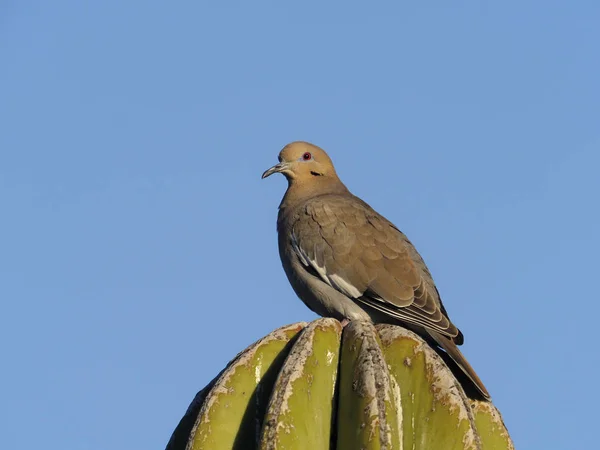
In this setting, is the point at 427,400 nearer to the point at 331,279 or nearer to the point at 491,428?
the point at 491,428

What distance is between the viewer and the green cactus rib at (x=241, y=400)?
376 cm

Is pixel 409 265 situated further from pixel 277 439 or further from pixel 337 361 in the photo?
pixel 277 439

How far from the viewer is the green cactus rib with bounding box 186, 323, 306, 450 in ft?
12.3

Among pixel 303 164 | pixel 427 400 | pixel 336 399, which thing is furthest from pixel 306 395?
pixel 303 164

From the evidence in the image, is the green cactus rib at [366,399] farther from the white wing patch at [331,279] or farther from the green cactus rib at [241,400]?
the white wing patch at [331,279]

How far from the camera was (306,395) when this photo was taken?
3.72 metres

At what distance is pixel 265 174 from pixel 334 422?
4.71 metres

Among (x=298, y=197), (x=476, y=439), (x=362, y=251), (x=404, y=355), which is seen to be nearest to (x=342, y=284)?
(x=362, y=251)

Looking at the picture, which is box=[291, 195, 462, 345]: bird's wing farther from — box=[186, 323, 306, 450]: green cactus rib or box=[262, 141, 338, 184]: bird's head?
box=[186, 323, 306, 450]: green cactus rib

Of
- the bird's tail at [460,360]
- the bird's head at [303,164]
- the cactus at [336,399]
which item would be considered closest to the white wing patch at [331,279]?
the bird's tail at [460,360]

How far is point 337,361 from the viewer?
405cm

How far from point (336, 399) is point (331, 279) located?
3.05 meters

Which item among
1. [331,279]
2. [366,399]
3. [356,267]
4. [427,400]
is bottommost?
[366,399]

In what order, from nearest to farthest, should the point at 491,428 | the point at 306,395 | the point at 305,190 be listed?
the point at 306,395 < the point at 491,428 < the point at 305,190
